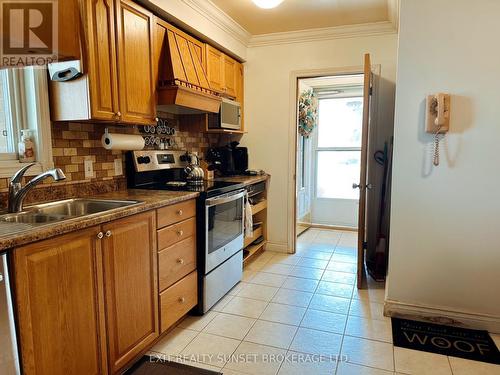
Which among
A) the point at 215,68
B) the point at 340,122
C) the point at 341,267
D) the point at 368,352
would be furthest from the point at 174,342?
the point at 340,122

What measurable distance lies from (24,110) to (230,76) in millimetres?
2091

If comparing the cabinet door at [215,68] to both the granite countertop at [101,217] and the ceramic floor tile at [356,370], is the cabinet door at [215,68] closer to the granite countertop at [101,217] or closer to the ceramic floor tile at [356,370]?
the granite countertop at [101,217]

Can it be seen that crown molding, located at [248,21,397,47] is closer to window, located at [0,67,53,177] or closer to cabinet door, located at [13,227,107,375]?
window, located at [0,67,53,177]

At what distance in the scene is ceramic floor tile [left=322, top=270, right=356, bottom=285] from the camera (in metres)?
3.07

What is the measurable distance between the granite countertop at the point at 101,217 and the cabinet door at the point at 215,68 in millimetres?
1348

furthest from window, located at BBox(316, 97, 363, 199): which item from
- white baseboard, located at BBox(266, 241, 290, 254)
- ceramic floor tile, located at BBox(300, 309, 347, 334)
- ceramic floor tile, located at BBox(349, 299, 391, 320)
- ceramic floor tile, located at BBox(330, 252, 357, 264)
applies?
ceramic floor tile, located at BBox(300, 309, 347, 334)

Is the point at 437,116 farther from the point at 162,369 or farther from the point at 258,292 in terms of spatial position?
the point at 162,369

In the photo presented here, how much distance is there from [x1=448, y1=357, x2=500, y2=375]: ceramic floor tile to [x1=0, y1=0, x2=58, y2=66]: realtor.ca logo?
2.80m

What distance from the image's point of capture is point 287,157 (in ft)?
12.4

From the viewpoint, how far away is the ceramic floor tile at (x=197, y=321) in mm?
2281

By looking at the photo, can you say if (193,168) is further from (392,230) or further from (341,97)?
(341,97)

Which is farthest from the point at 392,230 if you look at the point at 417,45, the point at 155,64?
the point at 155,64

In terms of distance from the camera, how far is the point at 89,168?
221 centimetres

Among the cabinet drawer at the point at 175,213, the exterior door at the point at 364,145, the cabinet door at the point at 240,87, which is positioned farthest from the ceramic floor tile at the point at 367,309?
the cabinet door at the point at 240,87
